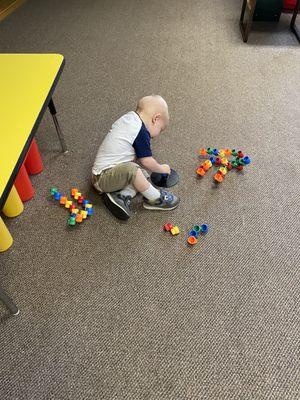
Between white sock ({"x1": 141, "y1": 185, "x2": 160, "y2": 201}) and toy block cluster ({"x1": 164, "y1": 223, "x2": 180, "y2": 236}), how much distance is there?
0.14 metres

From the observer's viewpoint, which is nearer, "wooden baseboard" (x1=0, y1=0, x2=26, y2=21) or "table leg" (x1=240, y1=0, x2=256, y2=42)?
"table leg" (x1=240, y1=0, x2=256, y2=42)

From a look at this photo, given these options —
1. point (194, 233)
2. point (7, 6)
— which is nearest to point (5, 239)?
point (194, 233)

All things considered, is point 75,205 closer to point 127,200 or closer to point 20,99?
point 127,200

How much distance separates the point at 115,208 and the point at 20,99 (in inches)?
22.9

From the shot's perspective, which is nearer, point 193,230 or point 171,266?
point 171,266

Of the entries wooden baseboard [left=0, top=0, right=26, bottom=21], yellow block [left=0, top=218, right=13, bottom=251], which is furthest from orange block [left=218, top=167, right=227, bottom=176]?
wooden baseboard [left=0, top=0, right=26, bottom=21]

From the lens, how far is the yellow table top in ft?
3.22

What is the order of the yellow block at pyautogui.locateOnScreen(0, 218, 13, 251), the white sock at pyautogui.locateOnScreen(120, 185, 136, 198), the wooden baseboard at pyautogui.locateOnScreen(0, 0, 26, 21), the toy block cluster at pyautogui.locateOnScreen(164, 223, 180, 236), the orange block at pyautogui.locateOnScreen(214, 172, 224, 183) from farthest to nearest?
the wooden baseboard at pyautogui.locateOnScreen(0, 0, 26, 21), the orange block at pyautogui.locateOnScreen(214, 172, 224, 183), the white sock at pyautogui.locateOnScreen(120, 185, 136, 198), the toy block cluster at pyautogui.locateOnScreen(164, 223, 180, 236), the yellow block at pyautogui.locateOnScreen(0, 218, 13, 251)

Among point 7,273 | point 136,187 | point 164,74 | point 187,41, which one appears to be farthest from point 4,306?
point 187,41

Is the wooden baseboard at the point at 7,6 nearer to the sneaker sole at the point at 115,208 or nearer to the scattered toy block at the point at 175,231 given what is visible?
the sneaker sole at the point at 115,208

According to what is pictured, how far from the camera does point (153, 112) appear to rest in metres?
1.37

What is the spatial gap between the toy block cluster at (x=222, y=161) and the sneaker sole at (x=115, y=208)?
0.46 m

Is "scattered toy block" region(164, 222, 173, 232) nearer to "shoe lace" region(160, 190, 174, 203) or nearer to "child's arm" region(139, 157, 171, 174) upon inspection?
"shoe lace" region(160, 190, 174, 203)

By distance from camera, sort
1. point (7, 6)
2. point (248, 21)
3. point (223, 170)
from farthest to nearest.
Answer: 1. point (7, 6)
2. point (248, 21)
3. point (223, 170)
